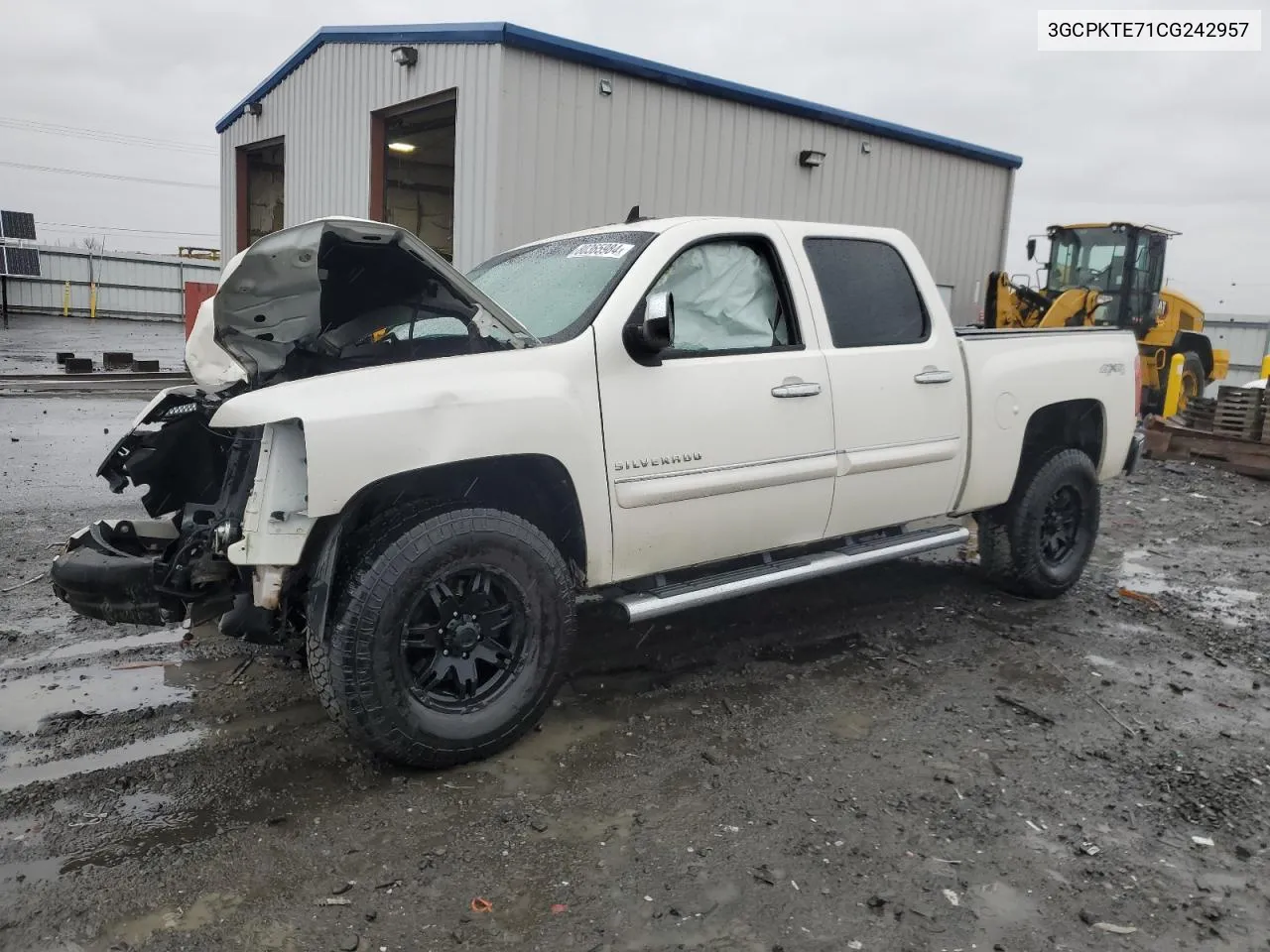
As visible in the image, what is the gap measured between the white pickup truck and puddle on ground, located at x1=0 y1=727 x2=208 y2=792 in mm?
502

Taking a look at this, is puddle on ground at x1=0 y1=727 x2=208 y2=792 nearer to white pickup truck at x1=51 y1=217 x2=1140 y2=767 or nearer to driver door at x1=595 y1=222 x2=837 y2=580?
white pickup truck at x1=51 y1=217 x2=1140 y2=767

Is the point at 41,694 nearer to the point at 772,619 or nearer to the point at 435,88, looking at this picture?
the point at 772,619

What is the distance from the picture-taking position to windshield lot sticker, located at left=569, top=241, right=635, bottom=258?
3939 mm

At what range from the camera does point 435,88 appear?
10.2 m

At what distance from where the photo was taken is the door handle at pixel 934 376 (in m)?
4.55

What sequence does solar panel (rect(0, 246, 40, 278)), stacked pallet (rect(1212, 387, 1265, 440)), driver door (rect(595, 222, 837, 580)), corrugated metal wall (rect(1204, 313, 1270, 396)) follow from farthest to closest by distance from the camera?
solar panel (rect(0, 246, 40, 278)), corrugated metal wall (rect(1204, 313, 1270, 396)), stacked pallet (rect(1212, 387, 1265, 440)), driver door (rect(595, 222, 837, 580))

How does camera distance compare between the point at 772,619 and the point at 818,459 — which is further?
the point at 772,619

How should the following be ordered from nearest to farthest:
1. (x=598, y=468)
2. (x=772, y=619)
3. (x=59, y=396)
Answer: (x=598, y=468)
(x=772, y=619)
(x=59, y=396)

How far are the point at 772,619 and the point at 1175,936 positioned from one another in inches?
103

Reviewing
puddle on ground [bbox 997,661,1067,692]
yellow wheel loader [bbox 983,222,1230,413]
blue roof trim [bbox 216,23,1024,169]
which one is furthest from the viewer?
yellow wheel loader [bbox 983,222,1230,413]

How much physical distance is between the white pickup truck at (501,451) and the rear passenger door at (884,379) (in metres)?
0.02

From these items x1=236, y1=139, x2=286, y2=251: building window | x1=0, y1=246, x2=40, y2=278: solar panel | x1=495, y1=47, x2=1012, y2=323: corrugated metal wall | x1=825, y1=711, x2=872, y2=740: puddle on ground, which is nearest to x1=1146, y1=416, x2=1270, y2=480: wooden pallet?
x1=495, y1=47, x2=1012, y2=323: corrugated metal wall

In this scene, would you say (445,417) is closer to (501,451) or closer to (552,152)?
(501,451)

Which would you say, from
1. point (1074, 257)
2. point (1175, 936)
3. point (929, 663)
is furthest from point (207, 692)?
point (1074, 257)
